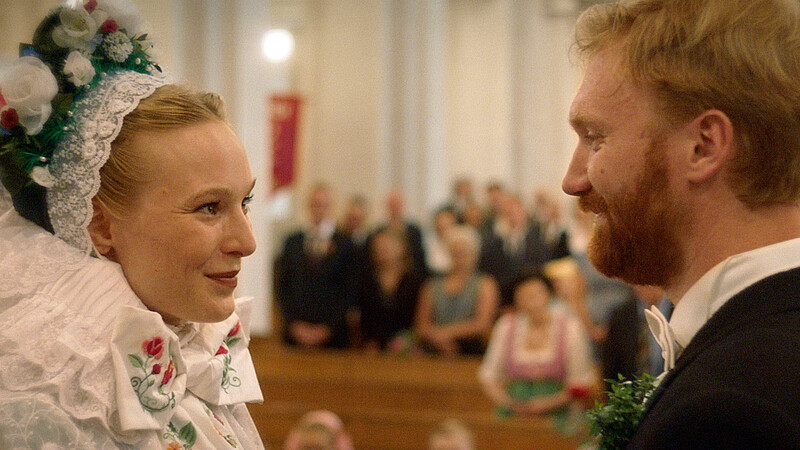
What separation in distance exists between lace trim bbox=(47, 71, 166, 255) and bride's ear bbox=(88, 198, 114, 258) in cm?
3

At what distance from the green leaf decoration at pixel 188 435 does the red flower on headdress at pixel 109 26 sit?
0.72m

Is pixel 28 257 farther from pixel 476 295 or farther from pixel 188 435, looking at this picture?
pixel 476 295

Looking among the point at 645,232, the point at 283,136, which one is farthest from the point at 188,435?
the point at 283,136

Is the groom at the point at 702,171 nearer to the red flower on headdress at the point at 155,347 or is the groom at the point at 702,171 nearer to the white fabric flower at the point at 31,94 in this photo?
the red flower on headdress at the point at 155,347

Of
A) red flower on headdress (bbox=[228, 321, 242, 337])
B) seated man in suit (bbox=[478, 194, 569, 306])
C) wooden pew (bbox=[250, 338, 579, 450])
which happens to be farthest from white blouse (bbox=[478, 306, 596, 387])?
red flower on headdress (bbox=[228, 321, 242, 337])

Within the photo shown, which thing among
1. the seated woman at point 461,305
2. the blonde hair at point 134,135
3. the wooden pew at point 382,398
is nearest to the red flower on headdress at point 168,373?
the blonde hair at point 134,135

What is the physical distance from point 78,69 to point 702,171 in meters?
1.05

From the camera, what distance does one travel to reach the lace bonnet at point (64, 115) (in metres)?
1.50

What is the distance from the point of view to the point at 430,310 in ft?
22.1

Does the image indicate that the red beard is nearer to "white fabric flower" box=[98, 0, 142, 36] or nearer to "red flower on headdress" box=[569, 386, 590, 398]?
"white fabric flower" box=[98, 0, 142, 36]

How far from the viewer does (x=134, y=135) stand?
1517mm

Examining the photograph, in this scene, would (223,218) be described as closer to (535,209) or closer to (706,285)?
(706,285)

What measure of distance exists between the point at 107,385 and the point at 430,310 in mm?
5380

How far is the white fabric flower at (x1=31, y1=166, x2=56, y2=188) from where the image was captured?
150 centimetres
